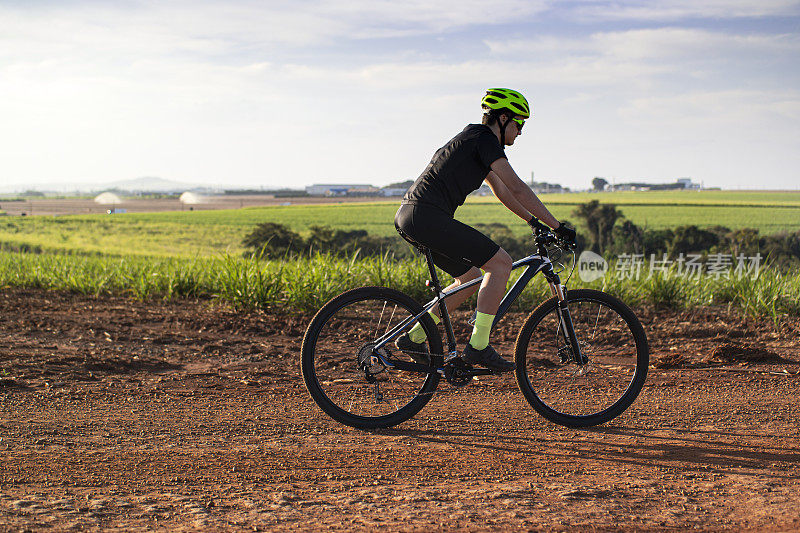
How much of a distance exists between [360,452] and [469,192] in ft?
5.87

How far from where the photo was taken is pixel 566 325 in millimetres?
4930

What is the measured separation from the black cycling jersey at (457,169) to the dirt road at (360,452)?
1.53 meters

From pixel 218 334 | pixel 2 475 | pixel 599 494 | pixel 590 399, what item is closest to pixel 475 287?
pixel 590 399

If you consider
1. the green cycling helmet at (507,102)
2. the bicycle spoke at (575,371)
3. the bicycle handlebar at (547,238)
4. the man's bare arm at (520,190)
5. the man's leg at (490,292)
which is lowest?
the bicycle spoke at (575,371)

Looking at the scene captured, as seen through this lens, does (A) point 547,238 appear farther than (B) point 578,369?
No

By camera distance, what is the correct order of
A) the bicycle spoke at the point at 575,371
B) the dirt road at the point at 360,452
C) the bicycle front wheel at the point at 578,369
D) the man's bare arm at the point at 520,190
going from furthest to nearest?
the bicycle spoke at the point at 575,371 → the bicycle front wheel at the point at 578,369 → the man's bare arm at the point at 520,190 → the dirt road at the point at 360,452

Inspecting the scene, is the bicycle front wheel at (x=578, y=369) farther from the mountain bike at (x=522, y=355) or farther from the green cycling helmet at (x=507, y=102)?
the green cycling helmet at (x=507, y=102)

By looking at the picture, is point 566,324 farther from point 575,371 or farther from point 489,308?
point 489,308

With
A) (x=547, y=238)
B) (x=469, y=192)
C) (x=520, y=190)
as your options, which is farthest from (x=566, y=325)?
(x=469, y=192)

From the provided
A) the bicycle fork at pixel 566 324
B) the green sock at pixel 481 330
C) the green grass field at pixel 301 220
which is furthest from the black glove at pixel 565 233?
the green grass field at pixel 301 220

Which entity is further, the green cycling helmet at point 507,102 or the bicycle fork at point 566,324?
the bicycle fork at point 566,324

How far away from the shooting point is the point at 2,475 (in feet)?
12.3

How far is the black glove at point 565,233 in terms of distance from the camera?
465 centimetres

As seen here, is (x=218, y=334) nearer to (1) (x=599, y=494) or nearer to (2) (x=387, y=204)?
(1) (x=599, y=494)
